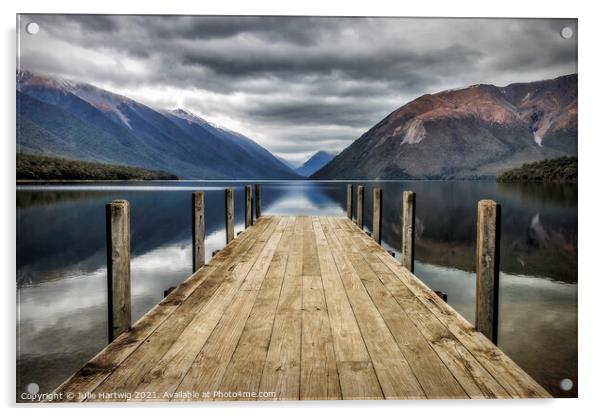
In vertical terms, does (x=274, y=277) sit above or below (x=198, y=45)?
below

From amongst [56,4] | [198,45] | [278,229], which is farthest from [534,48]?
[278,229]

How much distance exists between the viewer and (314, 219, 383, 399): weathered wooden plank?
83.9 inches

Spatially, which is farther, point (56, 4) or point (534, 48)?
point (534, 48)

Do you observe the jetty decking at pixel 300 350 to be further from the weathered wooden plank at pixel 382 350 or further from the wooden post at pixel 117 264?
the wooden post at pixel 117 264

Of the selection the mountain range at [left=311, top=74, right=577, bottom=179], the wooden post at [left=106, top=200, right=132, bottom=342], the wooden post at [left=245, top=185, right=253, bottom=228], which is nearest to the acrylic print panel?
the wooden post at [left=106, top=200, right=132, bottom=342]

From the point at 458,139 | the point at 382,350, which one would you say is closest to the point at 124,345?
the point at 382,350

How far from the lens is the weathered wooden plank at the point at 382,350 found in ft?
6.99

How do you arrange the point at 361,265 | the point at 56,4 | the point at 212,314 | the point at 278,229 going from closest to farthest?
the point at 56,4
the point at 212,314
the point at 361,265
the point at 278,229

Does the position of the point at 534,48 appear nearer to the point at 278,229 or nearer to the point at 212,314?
the point at 212,314

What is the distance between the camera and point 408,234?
607 cm

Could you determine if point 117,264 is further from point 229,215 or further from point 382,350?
point 229,215

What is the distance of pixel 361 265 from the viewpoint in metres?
5.42
